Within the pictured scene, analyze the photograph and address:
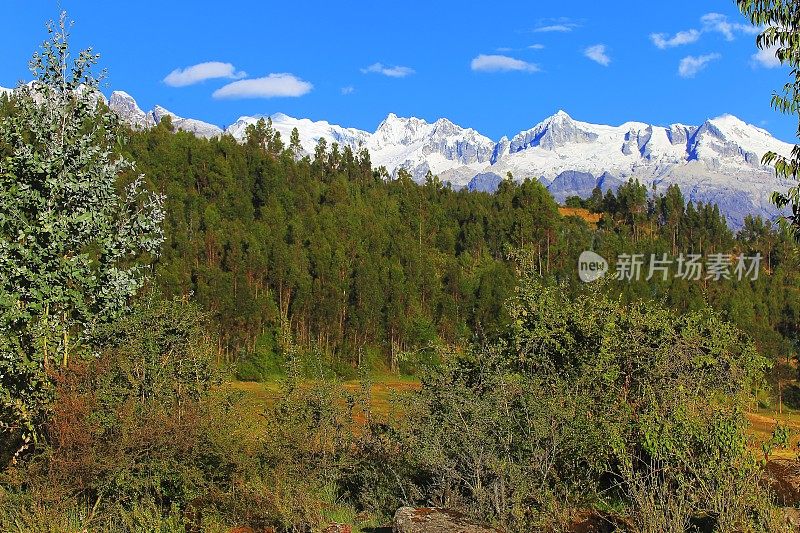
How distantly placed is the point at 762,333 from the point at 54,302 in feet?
307

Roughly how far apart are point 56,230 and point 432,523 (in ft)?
26.8

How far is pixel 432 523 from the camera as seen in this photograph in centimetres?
937

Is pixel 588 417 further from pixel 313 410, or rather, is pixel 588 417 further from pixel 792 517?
pixel 313 410

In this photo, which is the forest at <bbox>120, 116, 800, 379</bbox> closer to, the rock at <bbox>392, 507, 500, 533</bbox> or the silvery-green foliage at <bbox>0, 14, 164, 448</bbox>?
the silvery-green foliage at <bbox>0, 14, 164, 448</bbox>

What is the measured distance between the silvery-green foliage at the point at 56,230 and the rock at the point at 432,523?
651 cm

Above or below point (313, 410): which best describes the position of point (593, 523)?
below

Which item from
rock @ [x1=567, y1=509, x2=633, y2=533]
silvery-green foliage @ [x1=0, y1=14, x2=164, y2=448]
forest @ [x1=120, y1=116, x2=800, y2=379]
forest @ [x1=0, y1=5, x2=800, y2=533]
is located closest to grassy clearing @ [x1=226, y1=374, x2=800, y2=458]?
forest @ [x1=0, y1=5, x2=800, y2=533]

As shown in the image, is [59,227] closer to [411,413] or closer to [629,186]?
[411,413]

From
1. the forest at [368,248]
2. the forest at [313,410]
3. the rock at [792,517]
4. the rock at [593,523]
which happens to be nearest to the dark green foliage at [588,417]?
the forest at [313,410]

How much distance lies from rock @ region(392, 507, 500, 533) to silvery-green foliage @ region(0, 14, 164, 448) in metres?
6.51

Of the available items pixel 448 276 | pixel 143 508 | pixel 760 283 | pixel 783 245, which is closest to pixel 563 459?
pixel 143 508

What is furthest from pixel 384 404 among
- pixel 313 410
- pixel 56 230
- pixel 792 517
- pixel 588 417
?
pixel 792 517

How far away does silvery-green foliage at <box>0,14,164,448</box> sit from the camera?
40.9 feet

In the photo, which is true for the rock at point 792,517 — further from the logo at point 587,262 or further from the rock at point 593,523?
the logo at point 587,262
